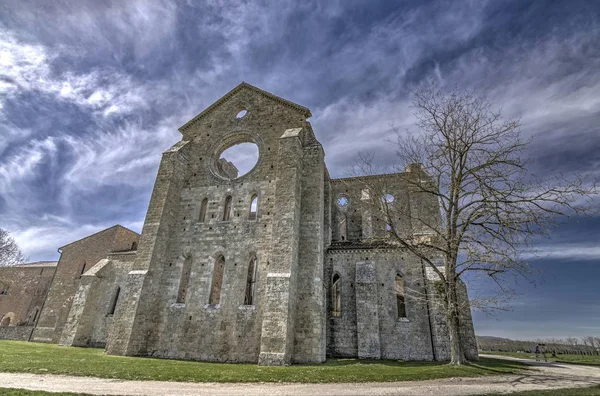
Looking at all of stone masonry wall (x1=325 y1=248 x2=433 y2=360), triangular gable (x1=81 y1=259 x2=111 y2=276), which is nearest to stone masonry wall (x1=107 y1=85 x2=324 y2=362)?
stone masonry wall (x1=325 y1=248 x2=433 y2=360)

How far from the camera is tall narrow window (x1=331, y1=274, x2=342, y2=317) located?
1734 centimetres

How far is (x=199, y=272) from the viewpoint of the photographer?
16391 millimetres

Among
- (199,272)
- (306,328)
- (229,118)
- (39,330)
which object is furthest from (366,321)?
(39,330)

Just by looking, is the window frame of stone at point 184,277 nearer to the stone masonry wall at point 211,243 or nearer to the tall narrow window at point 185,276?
the tall narrow window at point 185,276

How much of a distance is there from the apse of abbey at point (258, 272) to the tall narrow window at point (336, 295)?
0.07m

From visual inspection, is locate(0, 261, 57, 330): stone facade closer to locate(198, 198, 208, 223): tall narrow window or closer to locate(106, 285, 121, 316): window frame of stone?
locate(106, 285, 121, 316): window frame of stone

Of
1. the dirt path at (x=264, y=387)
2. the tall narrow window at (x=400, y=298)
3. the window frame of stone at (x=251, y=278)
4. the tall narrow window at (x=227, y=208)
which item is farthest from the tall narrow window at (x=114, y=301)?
the tall narrow window at (x=400, y=298)

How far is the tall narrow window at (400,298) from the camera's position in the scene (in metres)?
17.2

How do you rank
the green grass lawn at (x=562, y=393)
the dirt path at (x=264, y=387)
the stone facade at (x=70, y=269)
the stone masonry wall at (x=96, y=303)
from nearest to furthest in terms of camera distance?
the green grass lawn at (x=562, y=393), the dirt path at (x=264, y=387), the stone masonry wall at (x=96, y=303), the stone facade at (x=70, y=269)

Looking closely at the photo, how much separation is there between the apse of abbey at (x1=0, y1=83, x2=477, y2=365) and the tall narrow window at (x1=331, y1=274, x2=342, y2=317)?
0.07 metres

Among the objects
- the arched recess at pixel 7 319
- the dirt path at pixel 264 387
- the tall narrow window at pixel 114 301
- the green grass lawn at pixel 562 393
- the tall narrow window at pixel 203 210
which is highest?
the tall narrow window at pixel 203 210

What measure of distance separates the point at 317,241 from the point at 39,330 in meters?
24.1

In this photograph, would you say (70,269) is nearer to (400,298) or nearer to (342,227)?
(342,227)

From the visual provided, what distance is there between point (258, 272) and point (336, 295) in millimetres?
5559
